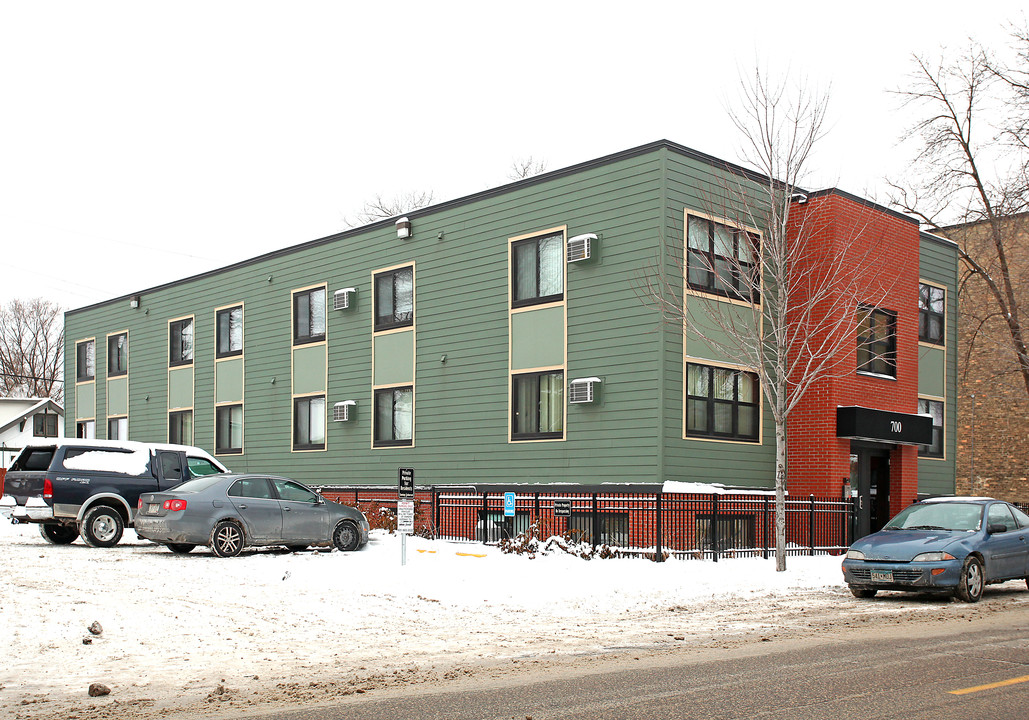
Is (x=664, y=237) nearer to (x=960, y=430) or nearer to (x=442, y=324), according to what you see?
(x=442, y=324)

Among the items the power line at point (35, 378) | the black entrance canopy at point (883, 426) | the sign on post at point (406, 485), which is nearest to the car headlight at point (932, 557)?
the sign on post at point (406, 485)

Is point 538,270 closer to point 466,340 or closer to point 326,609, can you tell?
point 466,340

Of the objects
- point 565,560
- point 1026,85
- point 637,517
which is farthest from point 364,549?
point 1026,85

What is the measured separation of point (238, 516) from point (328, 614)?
641 cm

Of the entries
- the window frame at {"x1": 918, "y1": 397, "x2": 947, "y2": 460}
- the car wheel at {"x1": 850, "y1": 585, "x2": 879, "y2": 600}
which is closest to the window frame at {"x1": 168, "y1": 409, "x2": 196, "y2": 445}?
the window frame at {"x1": 918, "y1": 397, "x2": 947, "y2": 460}

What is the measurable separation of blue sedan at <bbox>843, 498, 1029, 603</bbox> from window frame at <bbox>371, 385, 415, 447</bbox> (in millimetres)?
13455

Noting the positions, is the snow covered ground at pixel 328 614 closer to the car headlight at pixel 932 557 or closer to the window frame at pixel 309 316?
the car headlight at pixel 932 557

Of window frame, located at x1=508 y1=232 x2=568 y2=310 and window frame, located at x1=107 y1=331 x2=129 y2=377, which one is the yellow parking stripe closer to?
window frame, located at x1=508 y1=232 x2=568 y2=310

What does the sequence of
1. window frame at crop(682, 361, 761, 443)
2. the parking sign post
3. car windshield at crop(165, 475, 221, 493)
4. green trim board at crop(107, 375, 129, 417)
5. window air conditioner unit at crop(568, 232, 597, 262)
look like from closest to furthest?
the parking sign post → car windshield at crop(165, 475, 221, 493) → window frame at crop(682, 361, 761, 443) → window air conditioner unit at crop(568, 232, 597, 262) → green trim board at crop(107, 375, 129, 417)

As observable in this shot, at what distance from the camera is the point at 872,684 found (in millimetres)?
8422

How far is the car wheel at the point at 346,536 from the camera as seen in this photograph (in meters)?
19.7

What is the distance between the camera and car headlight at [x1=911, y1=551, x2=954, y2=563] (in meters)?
14.6

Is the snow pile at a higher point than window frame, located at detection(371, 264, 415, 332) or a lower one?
lower

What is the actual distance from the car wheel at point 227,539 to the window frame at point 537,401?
290 inches
